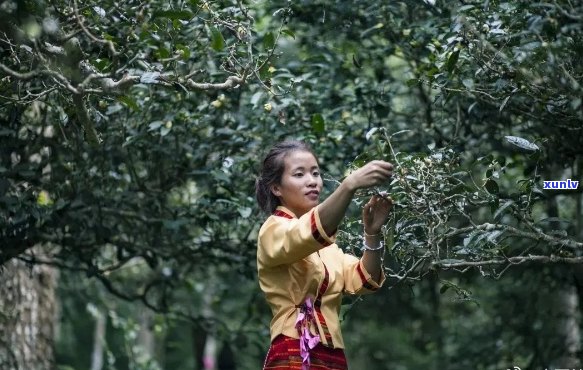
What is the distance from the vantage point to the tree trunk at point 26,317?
791cm

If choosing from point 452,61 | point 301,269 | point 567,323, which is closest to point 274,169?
point 301,269

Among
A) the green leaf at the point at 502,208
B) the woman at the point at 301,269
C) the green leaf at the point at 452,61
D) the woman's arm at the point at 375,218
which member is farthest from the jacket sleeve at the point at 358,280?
the green leaf at the point at 452,61

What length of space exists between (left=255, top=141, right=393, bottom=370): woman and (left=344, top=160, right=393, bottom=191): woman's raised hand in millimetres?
283

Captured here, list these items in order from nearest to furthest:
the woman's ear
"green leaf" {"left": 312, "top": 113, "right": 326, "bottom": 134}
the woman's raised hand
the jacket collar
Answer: the woman's raised hand, the jacket collar, the woman's ear, "green leaf" {"left": 312, "top": 113, "right": 326, "bottom": 134}

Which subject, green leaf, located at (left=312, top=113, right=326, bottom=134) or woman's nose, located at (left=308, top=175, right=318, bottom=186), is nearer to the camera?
woman's nose, located at (left=308, top=175, right=318, bottom=186)

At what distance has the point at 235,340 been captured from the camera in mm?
8523

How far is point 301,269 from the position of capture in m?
4.17

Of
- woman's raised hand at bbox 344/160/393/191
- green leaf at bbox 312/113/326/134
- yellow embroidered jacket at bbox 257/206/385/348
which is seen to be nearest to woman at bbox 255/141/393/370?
yellow embroidered jacket at bbox 257/206/385/348

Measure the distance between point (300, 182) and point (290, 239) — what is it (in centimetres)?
41

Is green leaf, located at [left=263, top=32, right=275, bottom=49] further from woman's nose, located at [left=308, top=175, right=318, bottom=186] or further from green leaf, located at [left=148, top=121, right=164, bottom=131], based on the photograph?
green leaf, located at [left=148, top=121, right=164, bottom=131]

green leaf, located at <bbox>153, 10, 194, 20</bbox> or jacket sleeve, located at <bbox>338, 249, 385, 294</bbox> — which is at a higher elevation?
green leaf, located at <bbox>153, 10, 194, 20</bbox>

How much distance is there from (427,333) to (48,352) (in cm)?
656

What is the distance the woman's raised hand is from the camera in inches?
143

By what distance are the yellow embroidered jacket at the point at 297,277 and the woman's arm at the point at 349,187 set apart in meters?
0.13
